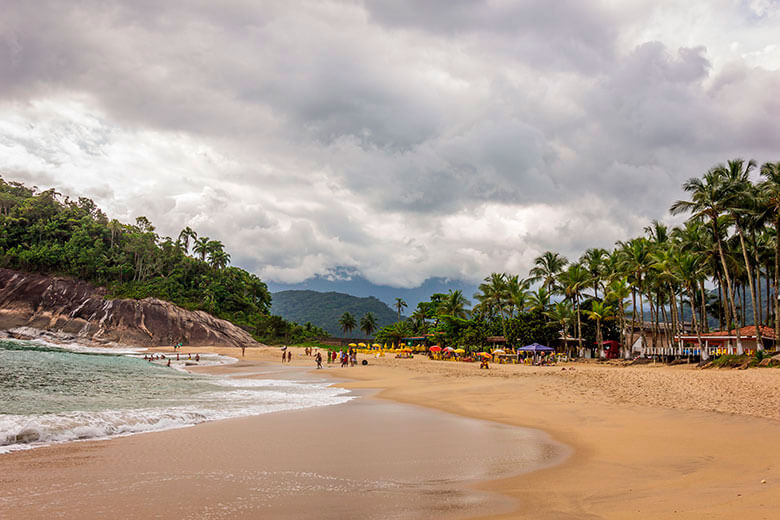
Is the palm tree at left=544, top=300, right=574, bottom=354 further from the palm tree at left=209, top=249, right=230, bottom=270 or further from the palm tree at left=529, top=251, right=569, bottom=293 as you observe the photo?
the palm tree at left=209, top=249, right=230, bottom=270

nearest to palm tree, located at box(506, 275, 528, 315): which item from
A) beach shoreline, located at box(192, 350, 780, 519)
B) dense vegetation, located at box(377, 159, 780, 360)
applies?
dense vegetation, located at box(377, 159, 780, 360)

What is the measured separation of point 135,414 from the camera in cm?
1198

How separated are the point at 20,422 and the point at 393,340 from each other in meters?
69.3

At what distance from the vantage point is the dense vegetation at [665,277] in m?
34.4

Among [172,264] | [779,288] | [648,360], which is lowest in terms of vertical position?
[648,360]

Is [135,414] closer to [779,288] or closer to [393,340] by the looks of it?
[779,288]

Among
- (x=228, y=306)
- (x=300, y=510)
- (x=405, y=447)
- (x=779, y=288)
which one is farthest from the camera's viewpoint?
(x=228, y=306)

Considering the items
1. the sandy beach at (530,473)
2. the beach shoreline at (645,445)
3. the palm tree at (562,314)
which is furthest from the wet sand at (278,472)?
the palm tree at (562,314)

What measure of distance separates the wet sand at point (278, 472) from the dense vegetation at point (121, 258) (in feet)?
254

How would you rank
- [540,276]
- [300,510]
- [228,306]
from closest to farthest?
1. [300,510]
2. [540,276]
3. [228,306]

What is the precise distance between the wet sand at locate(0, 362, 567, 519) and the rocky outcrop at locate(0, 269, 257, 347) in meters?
70.6

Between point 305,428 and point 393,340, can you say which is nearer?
point 305,428

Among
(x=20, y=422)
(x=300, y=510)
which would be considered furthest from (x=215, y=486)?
(x=20, y=422)

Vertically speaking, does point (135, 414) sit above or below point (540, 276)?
below
